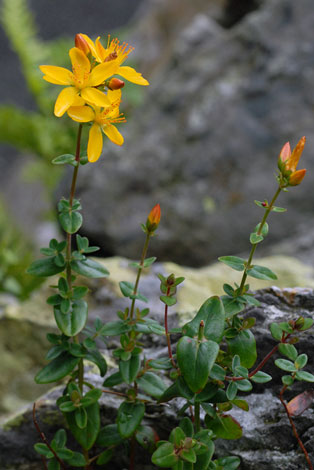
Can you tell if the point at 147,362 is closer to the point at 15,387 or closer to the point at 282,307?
the point at 282,307

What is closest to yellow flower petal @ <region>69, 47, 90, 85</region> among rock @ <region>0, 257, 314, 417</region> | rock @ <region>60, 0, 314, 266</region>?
rock @ <region>0, 257, 314, 417</region>

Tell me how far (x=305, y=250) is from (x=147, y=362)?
1587mm

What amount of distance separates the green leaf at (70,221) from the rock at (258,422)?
21.2 inches

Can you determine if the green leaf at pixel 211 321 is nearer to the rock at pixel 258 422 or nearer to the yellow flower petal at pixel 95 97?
the rock at pixel 258 422

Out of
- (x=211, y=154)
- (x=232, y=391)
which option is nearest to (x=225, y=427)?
(x=232, y=391)

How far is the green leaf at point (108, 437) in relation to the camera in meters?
1.28

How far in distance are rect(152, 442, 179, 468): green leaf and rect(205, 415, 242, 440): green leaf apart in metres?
0.13

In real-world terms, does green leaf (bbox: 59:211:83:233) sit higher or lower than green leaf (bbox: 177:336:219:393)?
higher

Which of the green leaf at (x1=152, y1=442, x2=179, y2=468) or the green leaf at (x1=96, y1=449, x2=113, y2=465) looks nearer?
the green leaf at (x1=152, y1=442, x2=179, y2=468)

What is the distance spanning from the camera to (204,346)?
3.47ft

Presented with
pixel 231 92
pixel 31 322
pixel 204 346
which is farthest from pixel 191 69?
pixel 204 346

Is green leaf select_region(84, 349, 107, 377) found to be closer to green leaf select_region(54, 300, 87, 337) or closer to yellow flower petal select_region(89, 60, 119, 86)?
green leaf select_region(54, 300, 87, 337)

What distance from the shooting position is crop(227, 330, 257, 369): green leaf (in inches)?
45.0

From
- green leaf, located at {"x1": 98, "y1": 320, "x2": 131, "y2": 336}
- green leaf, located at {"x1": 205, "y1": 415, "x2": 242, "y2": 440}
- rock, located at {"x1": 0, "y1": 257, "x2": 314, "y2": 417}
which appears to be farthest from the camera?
rock, located at {"x1": 0, "y1": 257, "x2": 314, "y2": 417}
